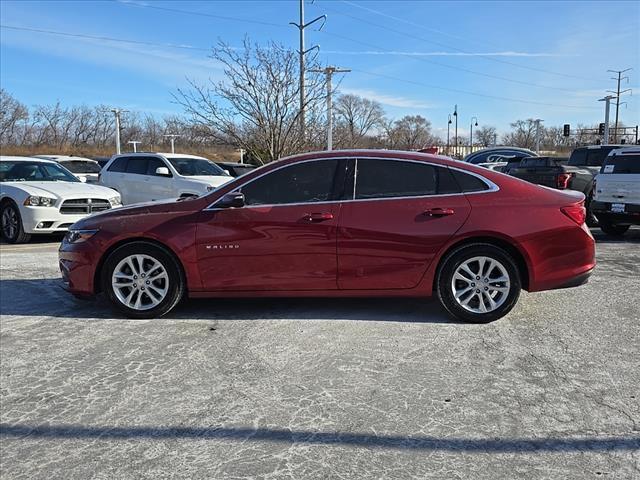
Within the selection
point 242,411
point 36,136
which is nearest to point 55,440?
point 242,411

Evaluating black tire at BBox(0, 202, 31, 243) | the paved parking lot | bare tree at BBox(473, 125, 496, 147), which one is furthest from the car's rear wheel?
bare tree at BBox(473, 125, 496, 147)

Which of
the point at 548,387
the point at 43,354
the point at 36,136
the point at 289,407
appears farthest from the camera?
the point at 36,136

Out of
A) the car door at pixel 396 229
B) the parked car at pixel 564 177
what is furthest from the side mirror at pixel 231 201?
the parked car at pixel 564 177

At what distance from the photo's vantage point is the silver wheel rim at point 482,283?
16.5 feet

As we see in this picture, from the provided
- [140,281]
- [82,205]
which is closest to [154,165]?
[82,205]

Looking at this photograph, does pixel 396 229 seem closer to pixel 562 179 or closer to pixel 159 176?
pixel 562 179

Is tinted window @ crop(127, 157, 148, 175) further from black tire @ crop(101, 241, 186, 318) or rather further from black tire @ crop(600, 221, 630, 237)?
black tire @ crop(600, 221, 630, 237)

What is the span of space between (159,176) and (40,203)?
352 centimetres

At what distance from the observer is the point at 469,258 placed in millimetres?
5012

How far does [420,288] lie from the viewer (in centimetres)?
506

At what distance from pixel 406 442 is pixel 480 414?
1.89 feet

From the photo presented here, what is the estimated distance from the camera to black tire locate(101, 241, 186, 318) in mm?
5246

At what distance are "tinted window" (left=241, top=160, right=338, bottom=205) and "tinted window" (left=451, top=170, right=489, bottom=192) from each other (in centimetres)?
117

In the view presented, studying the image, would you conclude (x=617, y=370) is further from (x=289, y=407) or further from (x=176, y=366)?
(x=176, y=366)
